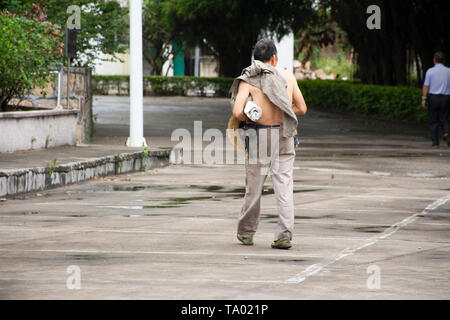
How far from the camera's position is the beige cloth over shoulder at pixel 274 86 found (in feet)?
27.5

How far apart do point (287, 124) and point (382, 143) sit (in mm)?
14065

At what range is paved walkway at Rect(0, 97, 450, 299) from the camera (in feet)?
21.6

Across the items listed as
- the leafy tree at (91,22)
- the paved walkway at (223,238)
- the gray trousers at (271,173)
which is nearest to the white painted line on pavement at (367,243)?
the paved walkway at (223,238)

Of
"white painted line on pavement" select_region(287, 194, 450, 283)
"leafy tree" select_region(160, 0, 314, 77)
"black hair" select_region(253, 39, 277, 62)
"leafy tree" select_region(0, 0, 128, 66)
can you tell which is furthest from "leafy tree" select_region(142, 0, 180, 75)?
"black hair" select_region(253, 39, 277, 62)

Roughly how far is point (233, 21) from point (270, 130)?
35.3 meters

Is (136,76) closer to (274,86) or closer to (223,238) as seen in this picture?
(223,238)

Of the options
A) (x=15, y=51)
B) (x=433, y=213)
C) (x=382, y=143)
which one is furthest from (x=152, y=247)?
(x=382, y=143)

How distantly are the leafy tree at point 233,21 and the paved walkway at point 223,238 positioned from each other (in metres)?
20.9

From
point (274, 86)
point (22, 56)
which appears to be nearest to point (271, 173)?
point (274, 86)

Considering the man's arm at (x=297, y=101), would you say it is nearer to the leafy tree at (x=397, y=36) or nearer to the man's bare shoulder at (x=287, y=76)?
the man's bare shoulder at (x=287, y=76)

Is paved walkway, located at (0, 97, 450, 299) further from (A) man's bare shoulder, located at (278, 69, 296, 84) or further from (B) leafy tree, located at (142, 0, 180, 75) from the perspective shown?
(B) leafy tree, located at (142, 0, 180, 75)

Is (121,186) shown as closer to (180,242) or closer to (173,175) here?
(173,175)

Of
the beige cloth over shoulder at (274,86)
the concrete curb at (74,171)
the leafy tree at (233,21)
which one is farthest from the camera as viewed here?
the leafy tree at (233,21)

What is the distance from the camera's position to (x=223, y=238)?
353 inches
